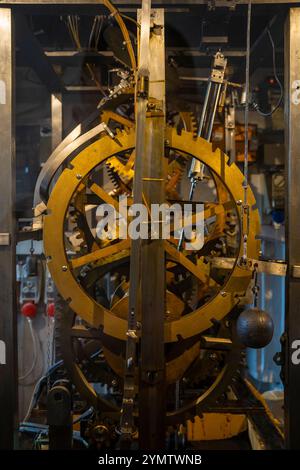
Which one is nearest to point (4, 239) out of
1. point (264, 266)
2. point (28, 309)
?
point (264, 266)

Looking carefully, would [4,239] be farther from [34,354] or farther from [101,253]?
[34,354]

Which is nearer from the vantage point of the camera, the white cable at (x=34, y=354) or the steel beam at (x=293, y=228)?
the steel beam at (x=293, y=228)

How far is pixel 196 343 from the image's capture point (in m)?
1.30

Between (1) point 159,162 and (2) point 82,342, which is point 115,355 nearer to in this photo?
(2) point 82,342

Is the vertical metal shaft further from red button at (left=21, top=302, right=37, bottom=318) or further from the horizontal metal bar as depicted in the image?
red button at (left=21, top=302, right=37, bottom=318)

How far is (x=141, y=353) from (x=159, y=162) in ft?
1.80

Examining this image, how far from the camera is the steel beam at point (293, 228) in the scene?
1144mm

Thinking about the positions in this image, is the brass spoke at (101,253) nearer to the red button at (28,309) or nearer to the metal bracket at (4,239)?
the metal bracket at (4,239)

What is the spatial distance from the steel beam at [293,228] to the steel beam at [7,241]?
831mm

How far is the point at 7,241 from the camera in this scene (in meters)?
1.15

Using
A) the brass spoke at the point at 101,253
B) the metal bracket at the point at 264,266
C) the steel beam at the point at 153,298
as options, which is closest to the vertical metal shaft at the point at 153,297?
the steel beam at the point at 153,298

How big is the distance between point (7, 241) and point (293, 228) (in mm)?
862

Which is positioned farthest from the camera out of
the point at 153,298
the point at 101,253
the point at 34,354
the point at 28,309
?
the point at 34,354

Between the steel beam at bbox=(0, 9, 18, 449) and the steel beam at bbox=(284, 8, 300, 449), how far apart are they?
0.83 metres
